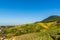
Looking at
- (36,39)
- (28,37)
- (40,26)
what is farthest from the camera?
(40,26)

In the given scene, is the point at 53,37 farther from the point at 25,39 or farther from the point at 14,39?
the point at 14,39

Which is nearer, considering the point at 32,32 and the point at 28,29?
the point at 32,32

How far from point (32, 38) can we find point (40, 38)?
0.64 metres

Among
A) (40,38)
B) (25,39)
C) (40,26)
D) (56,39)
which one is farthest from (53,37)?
(40,26)

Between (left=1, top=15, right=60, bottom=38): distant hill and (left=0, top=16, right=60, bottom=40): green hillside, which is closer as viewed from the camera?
(left=0, top=16, right=60, bottom=40): green hillside

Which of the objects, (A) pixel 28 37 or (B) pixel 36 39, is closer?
(B) pixel 36 39

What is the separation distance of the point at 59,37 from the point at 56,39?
284mm

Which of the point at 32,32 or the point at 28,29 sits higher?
the point at 28,29

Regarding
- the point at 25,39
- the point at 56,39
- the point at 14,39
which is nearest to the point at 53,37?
the point at 56,39

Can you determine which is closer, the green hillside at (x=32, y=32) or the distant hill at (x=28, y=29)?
the green hillside at (x=32, y=32)

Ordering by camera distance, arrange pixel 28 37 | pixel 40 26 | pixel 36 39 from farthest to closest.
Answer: pixel 40 26
pixel 28 37
pixel 36 39

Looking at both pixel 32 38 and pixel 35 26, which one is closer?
pixel 32 38

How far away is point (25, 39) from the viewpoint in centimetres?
1105

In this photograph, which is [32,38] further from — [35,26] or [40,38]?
[35,26]
